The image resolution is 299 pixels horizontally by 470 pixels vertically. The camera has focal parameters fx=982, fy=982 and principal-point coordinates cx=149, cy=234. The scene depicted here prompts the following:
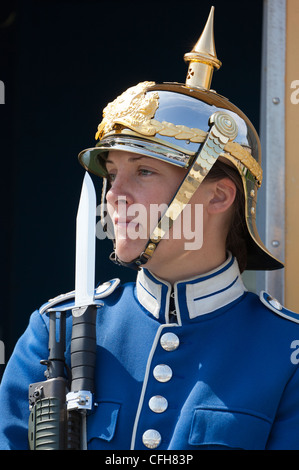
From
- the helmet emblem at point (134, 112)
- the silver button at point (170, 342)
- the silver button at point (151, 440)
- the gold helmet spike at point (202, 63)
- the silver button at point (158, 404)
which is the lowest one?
the silver button at point (151, 440)

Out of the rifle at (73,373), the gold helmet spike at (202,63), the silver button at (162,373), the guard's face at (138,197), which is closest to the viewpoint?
the rifle at (73,373)

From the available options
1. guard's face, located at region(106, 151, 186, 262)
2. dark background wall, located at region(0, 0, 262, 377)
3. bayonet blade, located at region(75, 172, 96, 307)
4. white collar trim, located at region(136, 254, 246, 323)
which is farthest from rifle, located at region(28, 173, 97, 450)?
dark background wall, located at region(0, 0, 262, 377)

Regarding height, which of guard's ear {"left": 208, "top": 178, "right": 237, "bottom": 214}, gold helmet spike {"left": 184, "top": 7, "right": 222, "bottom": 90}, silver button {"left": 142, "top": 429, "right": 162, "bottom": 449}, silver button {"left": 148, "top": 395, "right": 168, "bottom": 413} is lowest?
silver button {"left": 142, "top": 429, "right": 162, "bottom": 449}

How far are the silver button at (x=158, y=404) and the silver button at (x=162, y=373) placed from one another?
0.06 m

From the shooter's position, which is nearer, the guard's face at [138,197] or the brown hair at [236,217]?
the guard's face at [138,197]

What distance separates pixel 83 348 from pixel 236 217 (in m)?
0.68

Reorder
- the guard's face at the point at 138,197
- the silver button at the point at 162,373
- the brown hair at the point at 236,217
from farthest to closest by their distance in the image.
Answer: the brown hair at the point at 236,217
the guard's face at the point at 138,197
the silver button at the point at 162,373

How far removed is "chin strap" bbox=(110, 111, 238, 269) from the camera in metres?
2.88

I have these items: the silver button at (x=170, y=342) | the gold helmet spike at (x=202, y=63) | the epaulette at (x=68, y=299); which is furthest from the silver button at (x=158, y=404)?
the gold helmet spike at (x=202, y=63)

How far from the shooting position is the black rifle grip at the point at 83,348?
108 inches

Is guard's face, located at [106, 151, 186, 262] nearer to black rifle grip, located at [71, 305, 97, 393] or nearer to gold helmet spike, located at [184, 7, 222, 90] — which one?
black rifle grip, located at [71, 305, 97, 393]

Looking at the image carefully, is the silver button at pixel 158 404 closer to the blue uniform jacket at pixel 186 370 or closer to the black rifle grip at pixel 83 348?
the blue uniform jacket at pixel 186 370

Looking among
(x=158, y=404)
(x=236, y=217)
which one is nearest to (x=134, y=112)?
(x=236, y=217)

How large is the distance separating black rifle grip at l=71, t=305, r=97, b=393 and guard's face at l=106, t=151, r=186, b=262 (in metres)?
0.21
